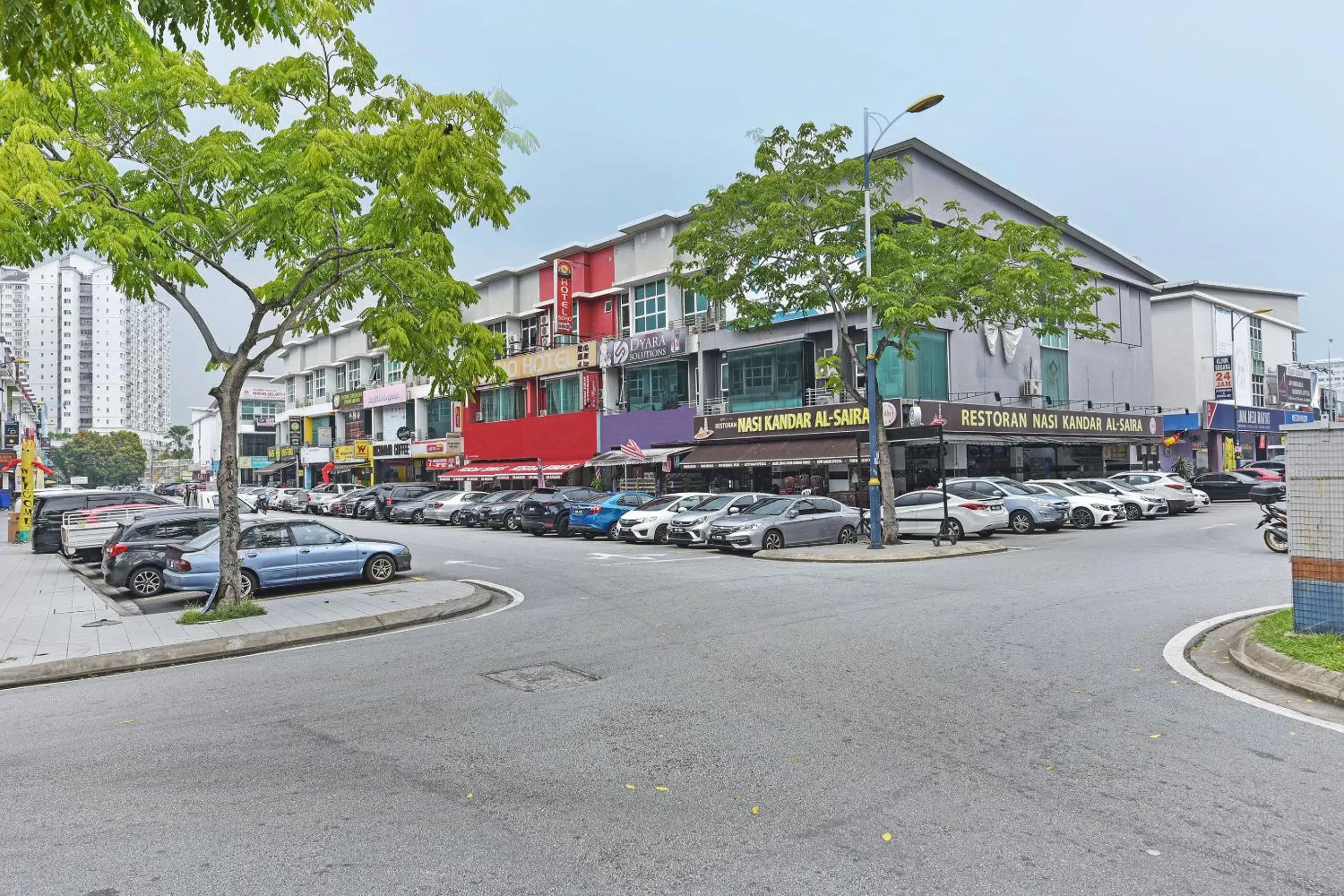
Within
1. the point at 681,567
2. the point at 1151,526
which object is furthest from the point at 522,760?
the point at 1151,526

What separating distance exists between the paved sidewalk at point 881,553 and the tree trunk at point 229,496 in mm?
10480

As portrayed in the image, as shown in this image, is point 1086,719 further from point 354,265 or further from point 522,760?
point 354,265

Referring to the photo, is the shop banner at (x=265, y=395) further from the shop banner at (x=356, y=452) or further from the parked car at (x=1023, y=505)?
the parked car at (x=1023, y=505)

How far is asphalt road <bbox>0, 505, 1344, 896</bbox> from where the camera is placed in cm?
389

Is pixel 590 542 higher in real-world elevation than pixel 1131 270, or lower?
lower

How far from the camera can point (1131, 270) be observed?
4531cm

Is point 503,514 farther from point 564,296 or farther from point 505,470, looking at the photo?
point 564,296

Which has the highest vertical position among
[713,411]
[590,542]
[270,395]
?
[270,395]

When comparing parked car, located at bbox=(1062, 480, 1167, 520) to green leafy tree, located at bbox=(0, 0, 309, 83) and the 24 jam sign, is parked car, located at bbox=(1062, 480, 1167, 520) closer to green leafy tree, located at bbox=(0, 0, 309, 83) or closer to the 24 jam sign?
the 24 jam sign

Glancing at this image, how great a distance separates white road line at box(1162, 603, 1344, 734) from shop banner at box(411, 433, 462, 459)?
4838 cm

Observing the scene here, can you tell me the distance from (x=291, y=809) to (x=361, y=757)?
2.88 ft

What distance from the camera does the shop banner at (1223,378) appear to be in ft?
145

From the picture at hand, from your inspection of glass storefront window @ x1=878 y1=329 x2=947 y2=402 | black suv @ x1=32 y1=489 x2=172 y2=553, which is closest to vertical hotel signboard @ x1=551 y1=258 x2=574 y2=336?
glass storefront window @ x1=878 y1=329 x2=947 y2=402

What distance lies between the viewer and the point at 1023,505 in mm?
24141
